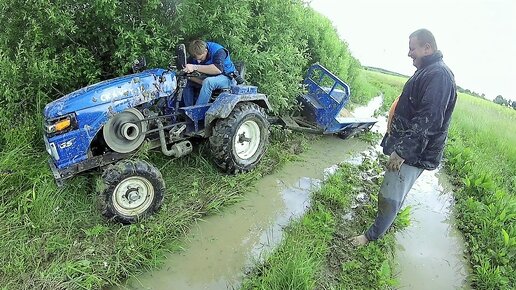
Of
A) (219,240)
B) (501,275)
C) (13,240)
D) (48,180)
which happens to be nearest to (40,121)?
(48,180)

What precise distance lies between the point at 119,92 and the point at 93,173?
911 mm

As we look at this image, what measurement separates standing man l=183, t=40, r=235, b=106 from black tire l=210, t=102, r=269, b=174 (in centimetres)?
36

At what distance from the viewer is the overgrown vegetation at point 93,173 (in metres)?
3.23

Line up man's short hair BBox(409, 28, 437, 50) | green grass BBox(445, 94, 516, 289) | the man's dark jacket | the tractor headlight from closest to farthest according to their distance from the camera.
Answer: the man's dark jacket → man's short hair BBox(409, 28, 437, 50) → the tractor headlight → green grass BBox(445, 94, 516, 289)

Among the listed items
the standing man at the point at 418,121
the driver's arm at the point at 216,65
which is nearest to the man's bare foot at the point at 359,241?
the standing man at the point at 418,121

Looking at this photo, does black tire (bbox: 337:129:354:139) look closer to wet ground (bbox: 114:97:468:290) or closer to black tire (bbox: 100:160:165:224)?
wet ground (bbox: 114:97:468:290)

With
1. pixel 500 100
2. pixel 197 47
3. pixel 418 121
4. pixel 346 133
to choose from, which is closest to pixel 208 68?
pixel 197 47

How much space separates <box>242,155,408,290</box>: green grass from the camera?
123 inches

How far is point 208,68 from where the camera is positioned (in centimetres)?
453

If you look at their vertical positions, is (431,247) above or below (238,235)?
below

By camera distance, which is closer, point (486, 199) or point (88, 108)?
point (88, 108)

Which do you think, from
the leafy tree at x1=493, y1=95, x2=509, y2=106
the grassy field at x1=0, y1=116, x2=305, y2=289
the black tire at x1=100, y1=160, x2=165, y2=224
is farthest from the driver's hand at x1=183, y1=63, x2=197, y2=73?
the leafy tree at x1=493, y1=95, x2=509, y2=106

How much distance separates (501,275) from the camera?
365 cm

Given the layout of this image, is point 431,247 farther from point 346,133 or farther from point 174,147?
point 174,147
